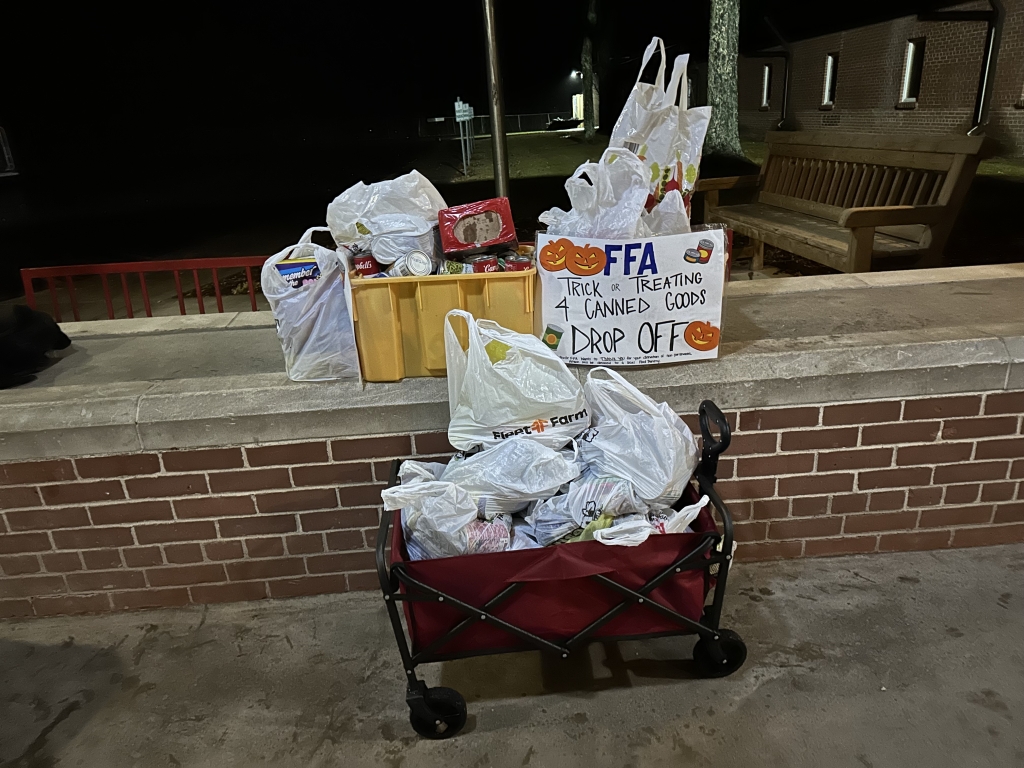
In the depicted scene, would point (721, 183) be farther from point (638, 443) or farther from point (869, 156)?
point (638, 443)

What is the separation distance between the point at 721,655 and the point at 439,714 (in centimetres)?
85

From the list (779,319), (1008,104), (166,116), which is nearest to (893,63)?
(1008,104)

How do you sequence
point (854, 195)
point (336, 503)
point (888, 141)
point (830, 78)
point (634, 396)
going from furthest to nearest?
point (830, 78)
point (854, 195)
point (888, 141)
point (336, 503)
point (634, 396)

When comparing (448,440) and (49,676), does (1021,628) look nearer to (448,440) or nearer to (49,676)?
(448,440)

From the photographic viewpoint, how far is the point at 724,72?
47.4ft

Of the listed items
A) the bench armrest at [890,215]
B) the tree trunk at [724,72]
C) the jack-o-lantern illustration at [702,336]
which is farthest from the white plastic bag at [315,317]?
the tree trunk at [724,72]

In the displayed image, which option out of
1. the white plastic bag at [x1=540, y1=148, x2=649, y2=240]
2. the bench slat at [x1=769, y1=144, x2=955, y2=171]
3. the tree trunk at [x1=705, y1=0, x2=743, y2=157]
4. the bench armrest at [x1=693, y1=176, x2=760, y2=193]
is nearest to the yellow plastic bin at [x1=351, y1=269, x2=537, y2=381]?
the white plastic bag at [x1=540, y1=148, x2=649, y2=240]

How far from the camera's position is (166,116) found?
137 ft

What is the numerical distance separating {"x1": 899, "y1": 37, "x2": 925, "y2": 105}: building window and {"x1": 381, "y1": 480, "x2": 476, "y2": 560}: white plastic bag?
782 inches

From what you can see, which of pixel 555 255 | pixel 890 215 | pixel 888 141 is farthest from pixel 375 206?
pixel 888 141

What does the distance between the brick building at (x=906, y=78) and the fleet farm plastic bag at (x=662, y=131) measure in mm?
16194

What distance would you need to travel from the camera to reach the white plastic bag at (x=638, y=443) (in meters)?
2.03

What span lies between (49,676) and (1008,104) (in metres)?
18.8

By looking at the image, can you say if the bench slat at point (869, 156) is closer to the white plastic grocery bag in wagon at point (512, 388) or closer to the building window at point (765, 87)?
the white plastic grocery bag in wagon at point (512, 388)
